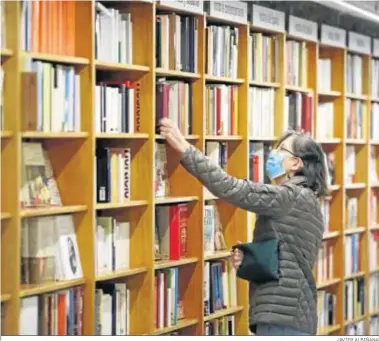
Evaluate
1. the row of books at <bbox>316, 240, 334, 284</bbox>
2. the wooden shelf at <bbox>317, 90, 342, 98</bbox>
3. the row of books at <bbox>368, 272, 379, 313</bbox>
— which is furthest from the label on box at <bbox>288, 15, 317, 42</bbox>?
the row of books at <bbox>368, 272, 379, 313</bbox>

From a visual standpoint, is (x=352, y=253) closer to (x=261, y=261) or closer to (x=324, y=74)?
(x=324, y=74)

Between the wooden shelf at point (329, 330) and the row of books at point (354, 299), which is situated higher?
the row of books at point (354, 299)

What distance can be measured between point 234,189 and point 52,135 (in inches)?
34.3

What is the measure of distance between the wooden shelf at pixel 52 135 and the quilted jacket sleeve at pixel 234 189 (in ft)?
1.61

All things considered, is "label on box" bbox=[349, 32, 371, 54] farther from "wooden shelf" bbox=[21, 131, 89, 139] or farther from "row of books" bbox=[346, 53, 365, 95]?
"wooden shelf" bbox=[21, 131, 89, 139]

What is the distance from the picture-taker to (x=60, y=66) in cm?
395

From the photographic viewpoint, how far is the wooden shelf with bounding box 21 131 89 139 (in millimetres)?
3756

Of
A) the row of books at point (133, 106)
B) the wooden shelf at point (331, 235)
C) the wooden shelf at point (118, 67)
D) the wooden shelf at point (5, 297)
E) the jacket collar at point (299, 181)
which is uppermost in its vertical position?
the wooden shelf at point (118, 67)

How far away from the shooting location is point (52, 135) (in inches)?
152

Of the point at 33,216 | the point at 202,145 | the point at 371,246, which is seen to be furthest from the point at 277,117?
the point at 33,216

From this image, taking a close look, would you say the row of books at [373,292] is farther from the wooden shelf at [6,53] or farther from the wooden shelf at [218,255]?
the wooden shelf at [6,53]

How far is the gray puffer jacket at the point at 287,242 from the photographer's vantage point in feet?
13.5

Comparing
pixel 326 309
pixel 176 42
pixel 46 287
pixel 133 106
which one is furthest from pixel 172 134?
pixel 326 309

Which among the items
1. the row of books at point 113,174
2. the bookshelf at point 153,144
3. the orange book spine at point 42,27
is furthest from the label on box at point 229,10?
the orange book spine at point 42,27
